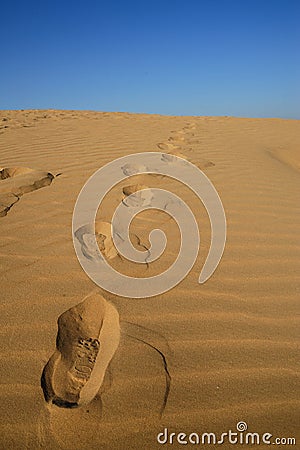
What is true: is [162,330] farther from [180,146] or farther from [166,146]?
[180,146]

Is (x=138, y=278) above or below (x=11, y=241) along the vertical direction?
below

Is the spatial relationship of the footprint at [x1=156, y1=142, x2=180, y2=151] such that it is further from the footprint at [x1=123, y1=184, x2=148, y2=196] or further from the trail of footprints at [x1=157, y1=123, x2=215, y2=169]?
the footprint at [x1=123, y1=184, x2=148, y2=196]

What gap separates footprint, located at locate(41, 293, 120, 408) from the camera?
119 cm

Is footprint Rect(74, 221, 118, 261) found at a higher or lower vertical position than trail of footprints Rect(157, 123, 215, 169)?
lower

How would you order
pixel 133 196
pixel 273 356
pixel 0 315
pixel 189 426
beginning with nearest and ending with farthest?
1. pixel 189 426
2. pixel 273 356
3. pixel 0 315
4. pixel 133 196

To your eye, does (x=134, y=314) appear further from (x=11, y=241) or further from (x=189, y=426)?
(x=11, y=241)

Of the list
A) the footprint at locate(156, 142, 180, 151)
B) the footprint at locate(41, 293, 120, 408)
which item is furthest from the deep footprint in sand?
the footprint at locate(156, 142, 180, 151)

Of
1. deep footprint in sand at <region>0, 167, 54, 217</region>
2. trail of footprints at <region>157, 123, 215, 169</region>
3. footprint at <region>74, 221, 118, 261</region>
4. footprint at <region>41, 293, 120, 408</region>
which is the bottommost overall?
footprint at <region>41, 293, 120, 408</region>

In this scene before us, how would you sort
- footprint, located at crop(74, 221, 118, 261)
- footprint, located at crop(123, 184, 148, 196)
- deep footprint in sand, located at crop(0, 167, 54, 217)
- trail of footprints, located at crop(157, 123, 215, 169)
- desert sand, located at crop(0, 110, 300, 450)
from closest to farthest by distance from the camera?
desert sand, located at crop(0, 110, 300, 450), footprint, located at crop(74, 221, 118, 261), deep footprint in sand, located at crop(0, 167, 54, 217), footprint, located at crop(123, 184, 148, 196), trail of footprints, located at crop(157, 123, 215, 169)

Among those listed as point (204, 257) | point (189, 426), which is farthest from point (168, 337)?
point (204, 257)

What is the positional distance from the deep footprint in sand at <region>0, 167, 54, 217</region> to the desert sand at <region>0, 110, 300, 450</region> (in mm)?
23

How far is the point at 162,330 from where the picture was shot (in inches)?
57.2

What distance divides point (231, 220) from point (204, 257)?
23.1 inches

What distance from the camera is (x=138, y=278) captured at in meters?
1.80
